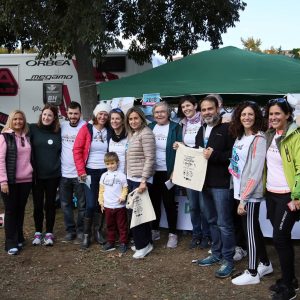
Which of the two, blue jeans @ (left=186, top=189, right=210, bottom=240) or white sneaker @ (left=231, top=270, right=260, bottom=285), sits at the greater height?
blue jeans @ (left=186, top=189, right=210, bottom=240)

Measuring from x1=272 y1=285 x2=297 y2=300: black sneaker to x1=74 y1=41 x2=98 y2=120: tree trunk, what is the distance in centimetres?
586

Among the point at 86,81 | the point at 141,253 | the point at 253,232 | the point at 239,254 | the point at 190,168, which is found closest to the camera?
the point at 253,232

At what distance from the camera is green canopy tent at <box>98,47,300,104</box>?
6.30 m

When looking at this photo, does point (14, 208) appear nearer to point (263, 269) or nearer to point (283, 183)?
point (263, 269)

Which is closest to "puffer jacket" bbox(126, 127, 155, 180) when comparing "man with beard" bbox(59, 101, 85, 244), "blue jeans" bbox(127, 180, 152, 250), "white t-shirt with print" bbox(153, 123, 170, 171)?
"blue jeans" bbox(127, 180, 152, 250)

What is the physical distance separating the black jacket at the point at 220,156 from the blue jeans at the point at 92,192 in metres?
1.55

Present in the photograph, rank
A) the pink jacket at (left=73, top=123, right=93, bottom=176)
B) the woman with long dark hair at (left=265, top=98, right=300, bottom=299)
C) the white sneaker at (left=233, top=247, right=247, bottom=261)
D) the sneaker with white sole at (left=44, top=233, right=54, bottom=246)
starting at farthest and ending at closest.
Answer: the sneaker with white sole at (left=44, top=233, right=54, bottom=246), the pink jacket at (left=73, top=123, right=93, bottom=176), the white sneaker at (left=233, top=247, right=247, bottom=261), the woman with long dark hair at (left=265, top=98, right=300, bottom=299)

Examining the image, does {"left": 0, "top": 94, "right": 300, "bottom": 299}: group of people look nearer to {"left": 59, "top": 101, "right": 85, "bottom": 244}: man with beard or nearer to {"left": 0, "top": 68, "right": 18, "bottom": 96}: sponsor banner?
{"left": 59, "top": 101, "right": 85, "bottom": 244}: man with beard

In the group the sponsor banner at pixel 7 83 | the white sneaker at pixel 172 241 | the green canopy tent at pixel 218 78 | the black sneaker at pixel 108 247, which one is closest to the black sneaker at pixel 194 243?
the white sneaker at pixel 172 241

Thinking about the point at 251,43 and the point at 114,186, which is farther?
the point at 251,43

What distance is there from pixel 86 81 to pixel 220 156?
4906 mm

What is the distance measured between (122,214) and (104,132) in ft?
3.45

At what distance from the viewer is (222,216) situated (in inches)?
177

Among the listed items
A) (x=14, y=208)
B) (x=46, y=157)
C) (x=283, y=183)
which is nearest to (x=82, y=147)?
(x=46, y=157)
